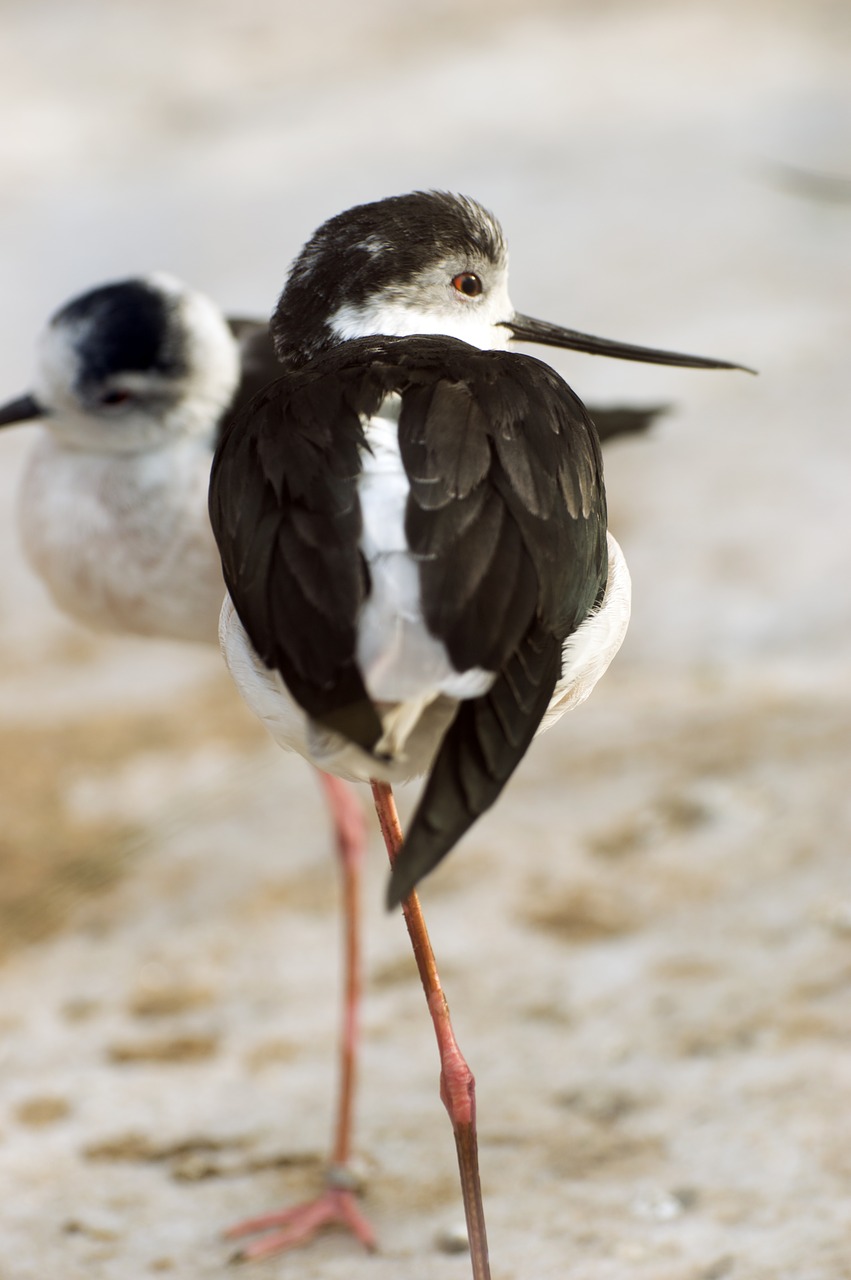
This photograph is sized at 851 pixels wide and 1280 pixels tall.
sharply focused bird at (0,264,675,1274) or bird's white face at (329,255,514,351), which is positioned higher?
bird's white face at (329,255,514,351)

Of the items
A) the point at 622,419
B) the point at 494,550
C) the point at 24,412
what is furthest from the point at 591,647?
the point at 24,412

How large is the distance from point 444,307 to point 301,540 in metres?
0.49

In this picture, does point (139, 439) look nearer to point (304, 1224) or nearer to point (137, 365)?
point (137, 365)

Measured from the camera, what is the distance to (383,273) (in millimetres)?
1550

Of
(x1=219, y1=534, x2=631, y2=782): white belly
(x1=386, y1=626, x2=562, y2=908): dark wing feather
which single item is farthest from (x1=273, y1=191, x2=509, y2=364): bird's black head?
(x1=386, y1=626, x2=562, y2=908): dark wing feather

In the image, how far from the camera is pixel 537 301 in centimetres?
510

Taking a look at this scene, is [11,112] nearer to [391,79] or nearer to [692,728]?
[391,79]

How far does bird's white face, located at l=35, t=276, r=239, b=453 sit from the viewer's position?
2213 mm

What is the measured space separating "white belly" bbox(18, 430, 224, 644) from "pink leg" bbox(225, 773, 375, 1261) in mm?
427

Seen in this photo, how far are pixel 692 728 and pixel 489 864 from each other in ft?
1.87

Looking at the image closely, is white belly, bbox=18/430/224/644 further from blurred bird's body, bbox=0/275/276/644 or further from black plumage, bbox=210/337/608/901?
black plumage, bbox=210/337/608/901

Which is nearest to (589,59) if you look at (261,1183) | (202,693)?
(202,693)

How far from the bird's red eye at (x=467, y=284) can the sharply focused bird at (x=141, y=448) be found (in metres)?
0.62

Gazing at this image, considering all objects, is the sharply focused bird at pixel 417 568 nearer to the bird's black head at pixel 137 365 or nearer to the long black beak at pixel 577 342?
the long black beak at pixel 577 342
